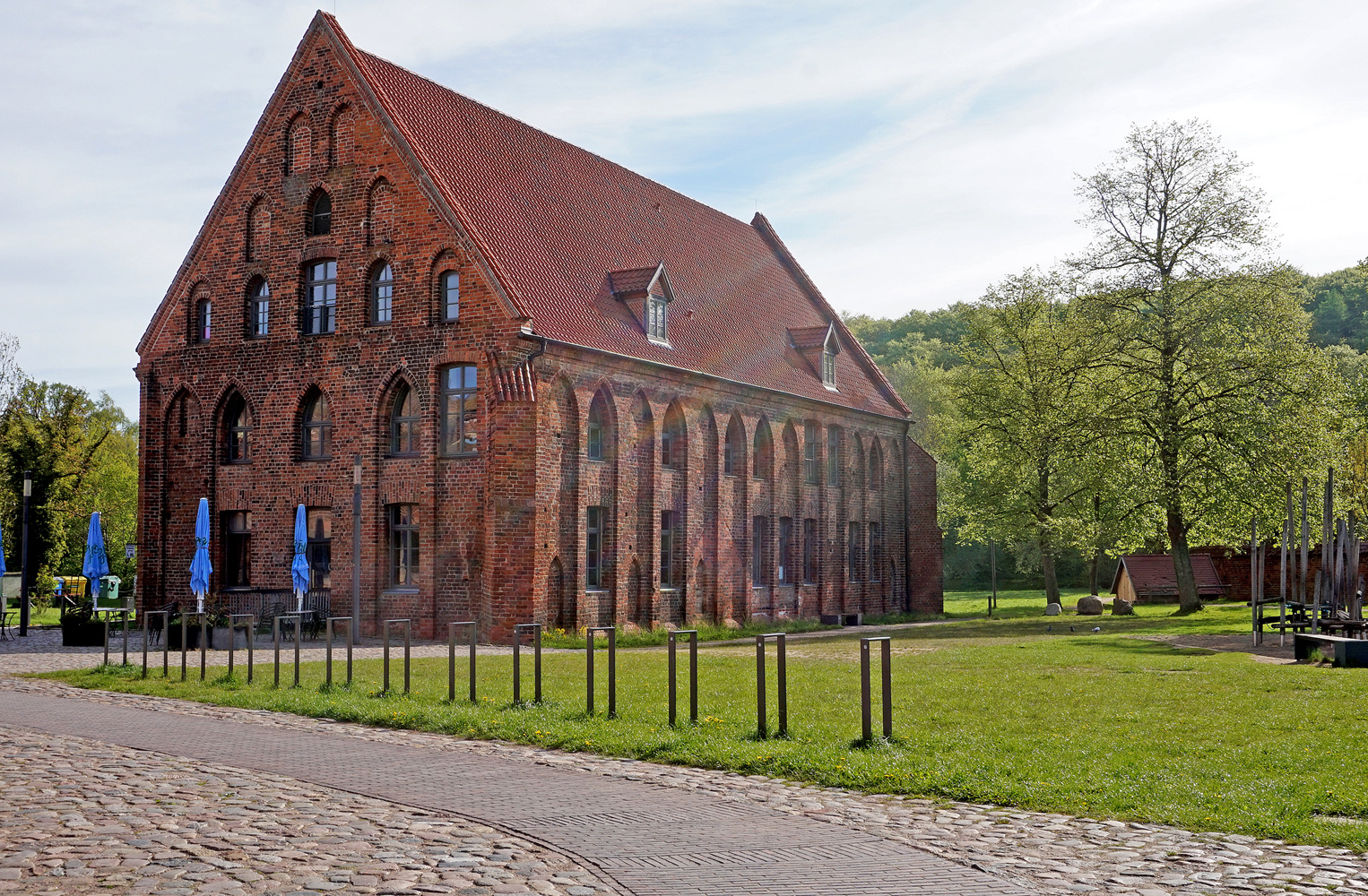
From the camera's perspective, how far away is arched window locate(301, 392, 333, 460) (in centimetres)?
2967

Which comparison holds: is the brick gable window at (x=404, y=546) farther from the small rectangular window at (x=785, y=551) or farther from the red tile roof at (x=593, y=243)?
the small rectangular window at (x=785, y=551)

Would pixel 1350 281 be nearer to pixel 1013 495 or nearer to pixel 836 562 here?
pixel 1013 495

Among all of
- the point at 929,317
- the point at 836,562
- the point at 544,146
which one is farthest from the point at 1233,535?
the point at 929,317

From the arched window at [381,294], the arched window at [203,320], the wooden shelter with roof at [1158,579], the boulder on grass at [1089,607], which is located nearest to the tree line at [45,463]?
the arched window at [203,320]

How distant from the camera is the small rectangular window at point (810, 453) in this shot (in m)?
39.5

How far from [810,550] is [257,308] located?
17.6m

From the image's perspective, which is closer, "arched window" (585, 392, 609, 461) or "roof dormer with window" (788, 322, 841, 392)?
"arched window" (585, 392, 609, 461)

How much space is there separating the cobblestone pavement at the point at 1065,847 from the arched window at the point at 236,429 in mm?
23217

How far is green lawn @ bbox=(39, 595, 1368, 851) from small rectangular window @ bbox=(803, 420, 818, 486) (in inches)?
689

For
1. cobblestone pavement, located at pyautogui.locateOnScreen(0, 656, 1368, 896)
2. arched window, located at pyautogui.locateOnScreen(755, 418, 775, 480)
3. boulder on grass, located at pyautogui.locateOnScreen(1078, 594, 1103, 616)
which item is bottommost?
boulder on grass, located at pyautogui.locateOnScreen(1078, 594, 1103, 616)

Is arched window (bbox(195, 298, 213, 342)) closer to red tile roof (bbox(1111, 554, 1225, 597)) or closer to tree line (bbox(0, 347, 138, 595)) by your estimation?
tree line (bbox(0, 347, 138, 595))

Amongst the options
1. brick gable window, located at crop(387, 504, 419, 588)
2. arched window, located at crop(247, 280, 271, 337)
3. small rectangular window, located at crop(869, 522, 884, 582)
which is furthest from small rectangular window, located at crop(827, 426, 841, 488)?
arched window, located at crop(247, 280, 271, 337)

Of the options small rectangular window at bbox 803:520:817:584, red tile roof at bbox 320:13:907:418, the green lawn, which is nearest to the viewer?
the green lawn

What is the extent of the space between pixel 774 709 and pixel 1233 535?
102 feet
